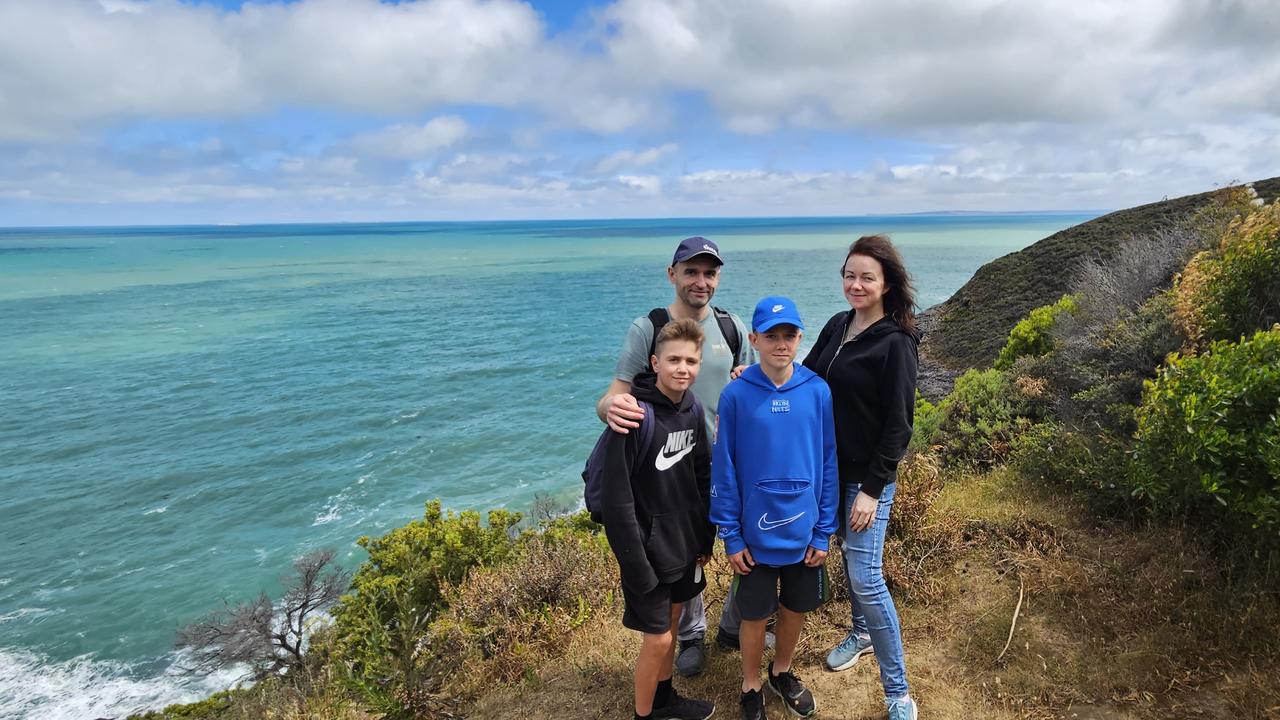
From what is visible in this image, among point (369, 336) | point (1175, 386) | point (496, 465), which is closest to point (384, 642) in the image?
point (1175, 386)

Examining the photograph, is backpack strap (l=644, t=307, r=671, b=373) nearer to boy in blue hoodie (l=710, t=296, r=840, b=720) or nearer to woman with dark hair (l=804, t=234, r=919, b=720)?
boy in blue hoodie (l=710, t=296, r=840, b=720)

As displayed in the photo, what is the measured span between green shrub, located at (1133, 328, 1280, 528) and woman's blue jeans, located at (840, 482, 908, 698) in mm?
2087

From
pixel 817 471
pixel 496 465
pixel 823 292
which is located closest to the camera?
pixel 817 471

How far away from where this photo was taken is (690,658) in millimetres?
4039

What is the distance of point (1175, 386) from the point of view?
4.17m

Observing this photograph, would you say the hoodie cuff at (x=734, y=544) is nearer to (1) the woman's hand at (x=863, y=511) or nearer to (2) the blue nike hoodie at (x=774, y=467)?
(2) the blue nike hoodie at (x=774, y=467)

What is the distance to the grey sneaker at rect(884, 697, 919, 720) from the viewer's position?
333cm

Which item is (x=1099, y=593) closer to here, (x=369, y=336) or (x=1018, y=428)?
(x=1018, y=428)

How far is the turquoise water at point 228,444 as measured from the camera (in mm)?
14133

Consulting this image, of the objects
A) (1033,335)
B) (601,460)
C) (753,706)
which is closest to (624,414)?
(601,460)

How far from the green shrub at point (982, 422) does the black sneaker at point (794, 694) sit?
15.9ft

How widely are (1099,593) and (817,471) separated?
8.41ft

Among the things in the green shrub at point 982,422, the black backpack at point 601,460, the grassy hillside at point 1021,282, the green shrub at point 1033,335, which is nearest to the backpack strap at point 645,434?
the black backpack at point 601,460

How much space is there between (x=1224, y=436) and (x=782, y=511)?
2.79 metres
